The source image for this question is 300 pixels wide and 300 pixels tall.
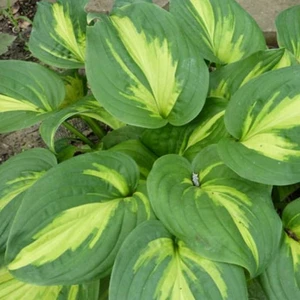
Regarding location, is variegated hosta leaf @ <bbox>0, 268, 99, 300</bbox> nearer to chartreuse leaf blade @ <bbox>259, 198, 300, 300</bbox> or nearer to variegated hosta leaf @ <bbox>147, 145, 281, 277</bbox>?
variegated hosta leaf @ <bbox>147, 145, 281, 277</bbox>

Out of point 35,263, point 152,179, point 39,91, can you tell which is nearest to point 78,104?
point 39,91

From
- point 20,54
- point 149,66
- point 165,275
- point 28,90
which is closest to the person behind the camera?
point 165,275

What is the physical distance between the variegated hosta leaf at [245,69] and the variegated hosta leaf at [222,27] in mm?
84

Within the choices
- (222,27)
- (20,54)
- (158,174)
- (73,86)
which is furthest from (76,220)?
(20,54)

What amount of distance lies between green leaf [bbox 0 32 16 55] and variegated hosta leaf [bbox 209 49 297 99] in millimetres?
1129

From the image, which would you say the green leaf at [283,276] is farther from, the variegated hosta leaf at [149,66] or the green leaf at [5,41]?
the green leaf at [5,41]

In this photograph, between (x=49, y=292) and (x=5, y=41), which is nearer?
(x=49, y=292)

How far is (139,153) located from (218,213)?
0.36 metres

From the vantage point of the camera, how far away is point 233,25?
1499mm

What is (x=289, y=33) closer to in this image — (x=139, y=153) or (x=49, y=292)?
(x=139, y=153)

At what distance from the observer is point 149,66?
4.25ft

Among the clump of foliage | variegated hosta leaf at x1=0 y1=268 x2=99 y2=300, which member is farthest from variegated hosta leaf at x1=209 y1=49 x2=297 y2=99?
variegated hosta leaf at x1=0 y1=268 x2=99 y2=300

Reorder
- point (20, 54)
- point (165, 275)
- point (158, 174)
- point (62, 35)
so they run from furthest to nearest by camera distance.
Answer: point (20, 54) → point (62, 35) → point (158, 174) → point (165, 275)

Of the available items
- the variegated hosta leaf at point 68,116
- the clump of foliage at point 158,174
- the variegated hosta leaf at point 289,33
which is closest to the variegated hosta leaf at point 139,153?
the clump of foliage at point 158,174
